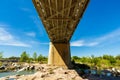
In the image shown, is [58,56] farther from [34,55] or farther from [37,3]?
[34,55]

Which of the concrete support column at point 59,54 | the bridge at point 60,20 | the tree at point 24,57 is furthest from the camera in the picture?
the tree at point 24,57

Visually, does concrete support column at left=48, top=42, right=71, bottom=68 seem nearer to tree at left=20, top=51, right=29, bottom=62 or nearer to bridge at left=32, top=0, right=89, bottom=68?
bridge at left=32, top=0, right=89, bottom=68

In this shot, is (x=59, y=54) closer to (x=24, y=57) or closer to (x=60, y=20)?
(x=60, y=20)

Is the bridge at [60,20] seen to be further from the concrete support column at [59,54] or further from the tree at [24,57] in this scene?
the tree at [24,57]

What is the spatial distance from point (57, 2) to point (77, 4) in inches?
80.5

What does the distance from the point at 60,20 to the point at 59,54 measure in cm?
2202

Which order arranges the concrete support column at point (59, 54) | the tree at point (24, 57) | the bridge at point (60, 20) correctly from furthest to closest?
the tree at point (24, 57) < the concrete support column at point (59, 54) < the bridge at point (60, 20)

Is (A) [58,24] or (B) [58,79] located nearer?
(B) [58,79]

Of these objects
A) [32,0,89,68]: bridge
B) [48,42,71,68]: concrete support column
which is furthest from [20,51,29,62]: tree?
[48,42,71,68]: concrete support column

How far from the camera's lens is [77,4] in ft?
56.0

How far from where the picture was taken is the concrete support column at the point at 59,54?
149 ft

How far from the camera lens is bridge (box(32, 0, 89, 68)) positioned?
17.6 metres

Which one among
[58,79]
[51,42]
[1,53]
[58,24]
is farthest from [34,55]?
[58,79]

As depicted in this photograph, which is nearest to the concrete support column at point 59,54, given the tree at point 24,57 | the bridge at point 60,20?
the bridge at point 60,20
